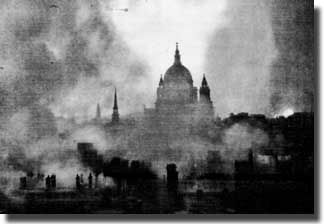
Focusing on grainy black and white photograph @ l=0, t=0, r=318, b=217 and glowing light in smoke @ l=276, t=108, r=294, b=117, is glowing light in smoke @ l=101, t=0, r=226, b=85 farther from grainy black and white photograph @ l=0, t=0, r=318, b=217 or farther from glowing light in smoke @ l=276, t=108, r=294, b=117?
glowing light in smoke @ l=276, t=108, r=294, b=117

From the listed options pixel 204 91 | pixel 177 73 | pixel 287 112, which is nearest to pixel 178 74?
pixel 177 73

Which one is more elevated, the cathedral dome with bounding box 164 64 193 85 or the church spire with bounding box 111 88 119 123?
the cathedral dome with bounding box 164 64 193 85

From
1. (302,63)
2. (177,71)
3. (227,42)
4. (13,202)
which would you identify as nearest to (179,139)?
(177,71)

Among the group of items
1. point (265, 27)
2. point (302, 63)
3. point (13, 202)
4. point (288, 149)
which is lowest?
point (13, 202)

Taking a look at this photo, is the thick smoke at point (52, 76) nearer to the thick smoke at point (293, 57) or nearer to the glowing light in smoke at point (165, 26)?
Answer: the glowing light in smoke at point (165, 26)

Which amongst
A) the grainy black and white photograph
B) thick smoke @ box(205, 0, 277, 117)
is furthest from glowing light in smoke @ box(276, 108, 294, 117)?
thick smoke @ box(205, 0, 277, 117)

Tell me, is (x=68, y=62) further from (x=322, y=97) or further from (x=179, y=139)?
(x=322, y=97)

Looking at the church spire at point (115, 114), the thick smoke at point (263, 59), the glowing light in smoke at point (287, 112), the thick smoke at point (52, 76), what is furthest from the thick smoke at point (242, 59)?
the church spire at point (115, 114)
